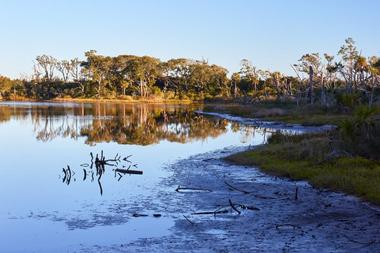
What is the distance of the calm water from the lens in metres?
11.2

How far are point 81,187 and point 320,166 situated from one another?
828 centimetres

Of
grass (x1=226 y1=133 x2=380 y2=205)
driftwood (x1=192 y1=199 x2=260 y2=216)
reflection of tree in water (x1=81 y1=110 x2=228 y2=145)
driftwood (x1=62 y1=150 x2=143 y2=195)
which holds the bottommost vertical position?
reflection of tree in water (x1=81 y1=110 x2=228 y2=145)

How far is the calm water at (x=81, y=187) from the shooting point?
36.9 ft

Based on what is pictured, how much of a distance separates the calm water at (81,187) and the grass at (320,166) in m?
4.08

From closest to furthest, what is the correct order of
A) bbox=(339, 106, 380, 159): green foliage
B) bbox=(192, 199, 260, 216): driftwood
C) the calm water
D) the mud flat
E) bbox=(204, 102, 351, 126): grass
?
1. the mud flat
2. the calm water
3. bbox=(192, 199, 260, 216): driftwood
4. bbox=(339, 106, 380, 159): green foliage
5. bbox=(204, 102, 351, 126): grass

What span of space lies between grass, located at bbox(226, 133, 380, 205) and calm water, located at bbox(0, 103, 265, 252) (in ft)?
13.4

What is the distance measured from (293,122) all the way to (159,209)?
1303 inches

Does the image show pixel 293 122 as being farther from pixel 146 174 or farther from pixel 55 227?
pixel 55 227

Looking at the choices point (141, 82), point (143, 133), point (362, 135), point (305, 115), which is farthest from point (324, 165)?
point (141, 82)

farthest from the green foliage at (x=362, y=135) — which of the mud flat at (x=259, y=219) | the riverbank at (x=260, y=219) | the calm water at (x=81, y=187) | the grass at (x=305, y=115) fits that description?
the grass at (x=305, y=115)

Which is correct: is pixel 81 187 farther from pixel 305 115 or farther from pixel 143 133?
pixel 305 115

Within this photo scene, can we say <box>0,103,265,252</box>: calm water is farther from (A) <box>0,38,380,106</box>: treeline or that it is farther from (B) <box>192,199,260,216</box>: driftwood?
(A) <box>0,38,380,106</box>: treeline

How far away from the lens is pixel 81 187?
57.8ft

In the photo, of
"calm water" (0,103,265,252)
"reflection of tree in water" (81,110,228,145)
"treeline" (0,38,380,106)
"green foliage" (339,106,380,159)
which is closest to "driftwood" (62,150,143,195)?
"calm water" (0,103,265,252)
